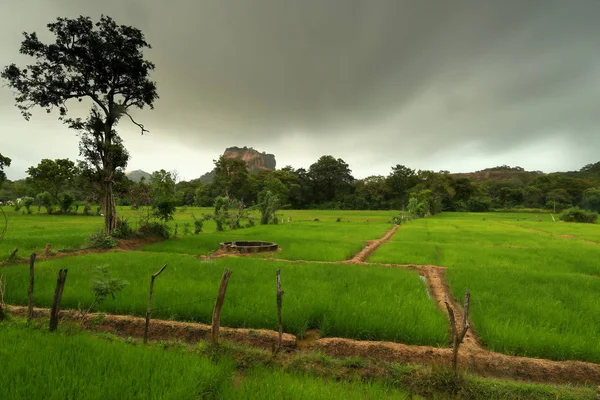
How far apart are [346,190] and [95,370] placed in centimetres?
8054

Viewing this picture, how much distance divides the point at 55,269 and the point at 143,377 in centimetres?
739

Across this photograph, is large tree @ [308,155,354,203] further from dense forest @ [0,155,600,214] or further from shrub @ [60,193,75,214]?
shrub @ [60,193,75,214]

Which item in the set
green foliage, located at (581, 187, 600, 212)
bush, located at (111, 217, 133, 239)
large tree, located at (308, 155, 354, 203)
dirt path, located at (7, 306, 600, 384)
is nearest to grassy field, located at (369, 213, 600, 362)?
dirt path, located at (7, 306, 600, 384)

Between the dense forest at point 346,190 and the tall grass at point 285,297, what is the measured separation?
35040 mm

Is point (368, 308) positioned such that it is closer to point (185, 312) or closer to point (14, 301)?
point (185, 312)

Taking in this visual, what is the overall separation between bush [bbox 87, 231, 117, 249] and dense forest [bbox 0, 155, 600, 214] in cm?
2769

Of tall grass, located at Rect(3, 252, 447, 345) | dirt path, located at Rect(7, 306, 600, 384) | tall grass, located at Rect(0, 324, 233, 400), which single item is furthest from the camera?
tall grass, located at Rect(3, 252, 447, 345)

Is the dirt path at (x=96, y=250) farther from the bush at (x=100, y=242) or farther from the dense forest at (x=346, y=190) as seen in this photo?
the dense forest at (x=346, y=190)

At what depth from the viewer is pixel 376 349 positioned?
483cm

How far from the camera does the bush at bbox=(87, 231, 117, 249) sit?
Result: 13430mm

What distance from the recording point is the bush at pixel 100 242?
529 inches

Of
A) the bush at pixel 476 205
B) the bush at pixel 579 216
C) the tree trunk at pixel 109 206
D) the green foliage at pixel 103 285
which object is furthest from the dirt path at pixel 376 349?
→ the bush at pixel 476 205

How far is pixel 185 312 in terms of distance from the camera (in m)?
5.83

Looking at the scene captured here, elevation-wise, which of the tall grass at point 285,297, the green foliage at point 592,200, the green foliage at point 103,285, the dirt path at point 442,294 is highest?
the green foliage at point 592,200
